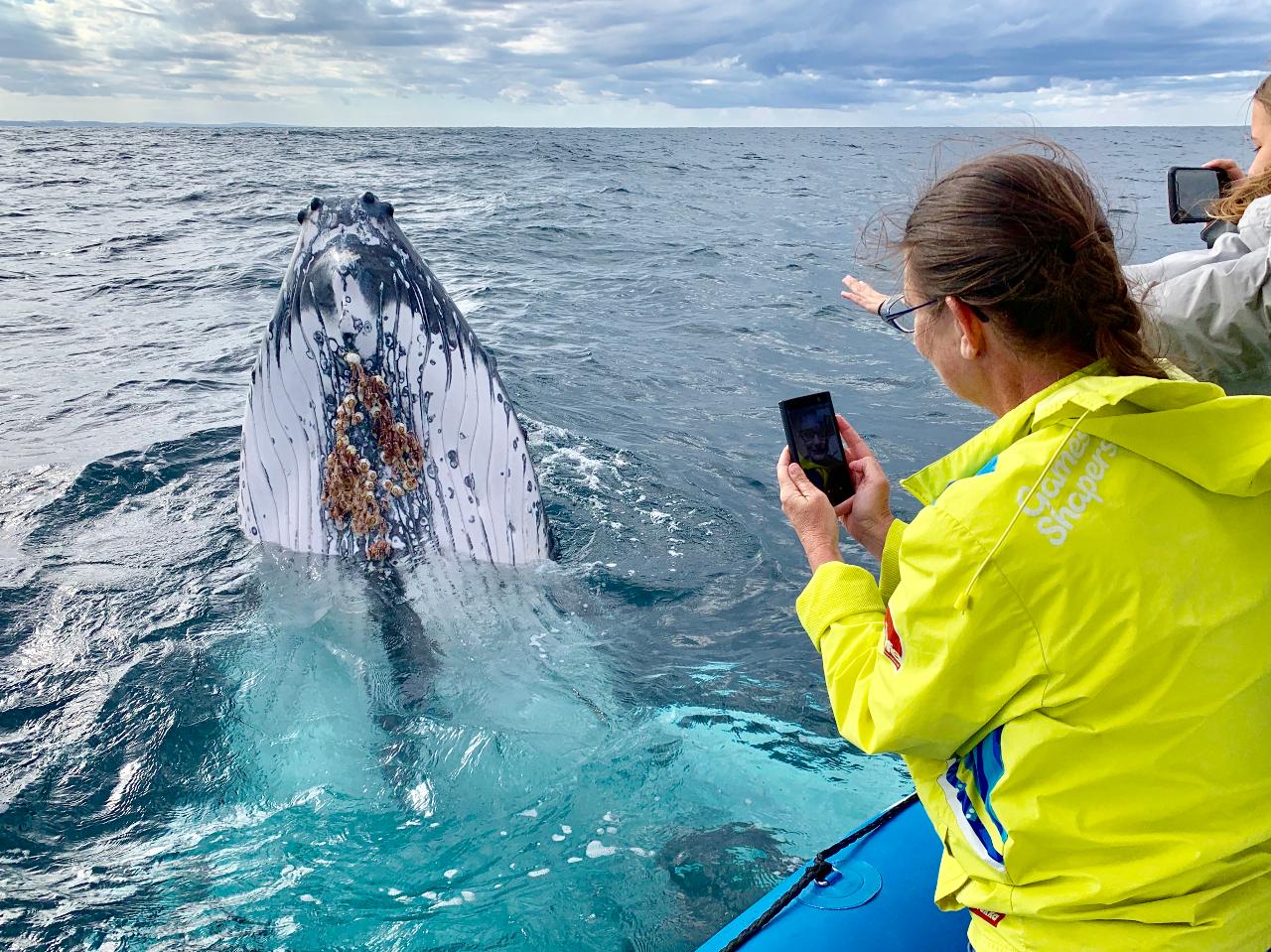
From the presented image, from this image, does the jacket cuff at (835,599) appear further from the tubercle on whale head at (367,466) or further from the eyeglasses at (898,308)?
the tubercle on whale head at (367,466)

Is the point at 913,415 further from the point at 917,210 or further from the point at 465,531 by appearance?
the point at 917,210

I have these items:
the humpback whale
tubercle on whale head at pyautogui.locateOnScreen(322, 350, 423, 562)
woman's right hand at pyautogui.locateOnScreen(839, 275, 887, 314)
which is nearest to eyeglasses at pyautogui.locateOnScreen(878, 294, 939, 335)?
woman's right hand at pyautogui.locateOnScreen(839, 275, 887, 314)

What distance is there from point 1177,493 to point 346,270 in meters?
3.12

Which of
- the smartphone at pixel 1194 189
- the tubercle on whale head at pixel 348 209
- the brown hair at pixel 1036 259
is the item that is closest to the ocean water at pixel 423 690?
the brown hair at pixel 1036 259

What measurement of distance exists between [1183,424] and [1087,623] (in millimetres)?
321

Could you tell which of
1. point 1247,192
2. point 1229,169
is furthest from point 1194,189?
point 1247,192

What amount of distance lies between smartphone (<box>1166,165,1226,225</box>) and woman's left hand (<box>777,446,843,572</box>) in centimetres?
204

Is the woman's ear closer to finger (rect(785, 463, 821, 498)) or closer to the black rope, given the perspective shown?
finger (rect(785, 463, 821, 498))

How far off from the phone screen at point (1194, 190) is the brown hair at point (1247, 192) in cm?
35

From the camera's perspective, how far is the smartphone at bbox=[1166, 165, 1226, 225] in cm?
335

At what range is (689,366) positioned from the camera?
406 inches

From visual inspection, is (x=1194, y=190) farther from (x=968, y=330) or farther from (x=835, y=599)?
(x=835, y=599)

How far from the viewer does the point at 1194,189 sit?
3.37m

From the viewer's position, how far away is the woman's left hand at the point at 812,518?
2.08 m
